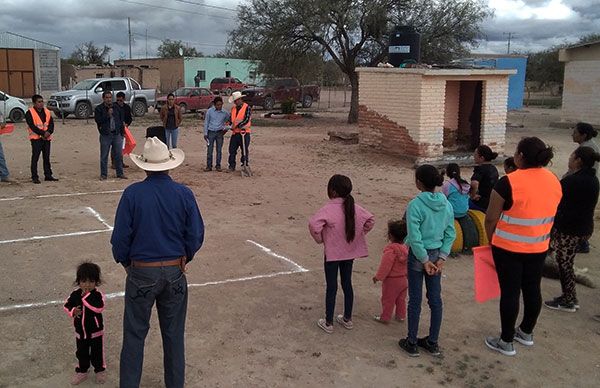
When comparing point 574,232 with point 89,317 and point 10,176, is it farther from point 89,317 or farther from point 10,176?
point 10,176

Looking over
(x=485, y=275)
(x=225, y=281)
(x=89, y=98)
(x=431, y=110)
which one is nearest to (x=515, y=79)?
(x=431, y=110)

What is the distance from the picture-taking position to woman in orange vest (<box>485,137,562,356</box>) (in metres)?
4.36

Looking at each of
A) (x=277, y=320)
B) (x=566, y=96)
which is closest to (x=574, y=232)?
(x=277, y=320)

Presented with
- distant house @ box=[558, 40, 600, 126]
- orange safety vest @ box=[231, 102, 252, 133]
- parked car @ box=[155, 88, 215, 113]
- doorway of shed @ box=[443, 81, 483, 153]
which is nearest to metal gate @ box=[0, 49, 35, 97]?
parked car @ box=[155, 88, 215, 113]

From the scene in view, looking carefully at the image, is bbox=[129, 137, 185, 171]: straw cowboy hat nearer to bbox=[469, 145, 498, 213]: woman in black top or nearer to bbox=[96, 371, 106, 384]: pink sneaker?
bbox=[96, 371, 106, 384]: pink sneaker

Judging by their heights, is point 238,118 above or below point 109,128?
above

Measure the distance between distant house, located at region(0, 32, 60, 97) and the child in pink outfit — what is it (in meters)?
36.7

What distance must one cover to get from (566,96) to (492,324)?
75.6 feet

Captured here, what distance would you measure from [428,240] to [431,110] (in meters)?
9.98

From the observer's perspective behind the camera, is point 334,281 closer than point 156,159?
No

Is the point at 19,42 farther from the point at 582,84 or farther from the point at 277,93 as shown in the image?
the point at 582,84

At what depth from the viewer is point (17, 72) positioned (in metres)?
36.7

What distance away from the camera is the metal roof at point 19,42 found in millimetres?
36688

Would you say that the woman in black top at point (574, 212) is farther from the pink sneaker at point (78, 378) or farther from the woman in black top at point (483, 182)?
the pink sneaker at point (78, 378)
